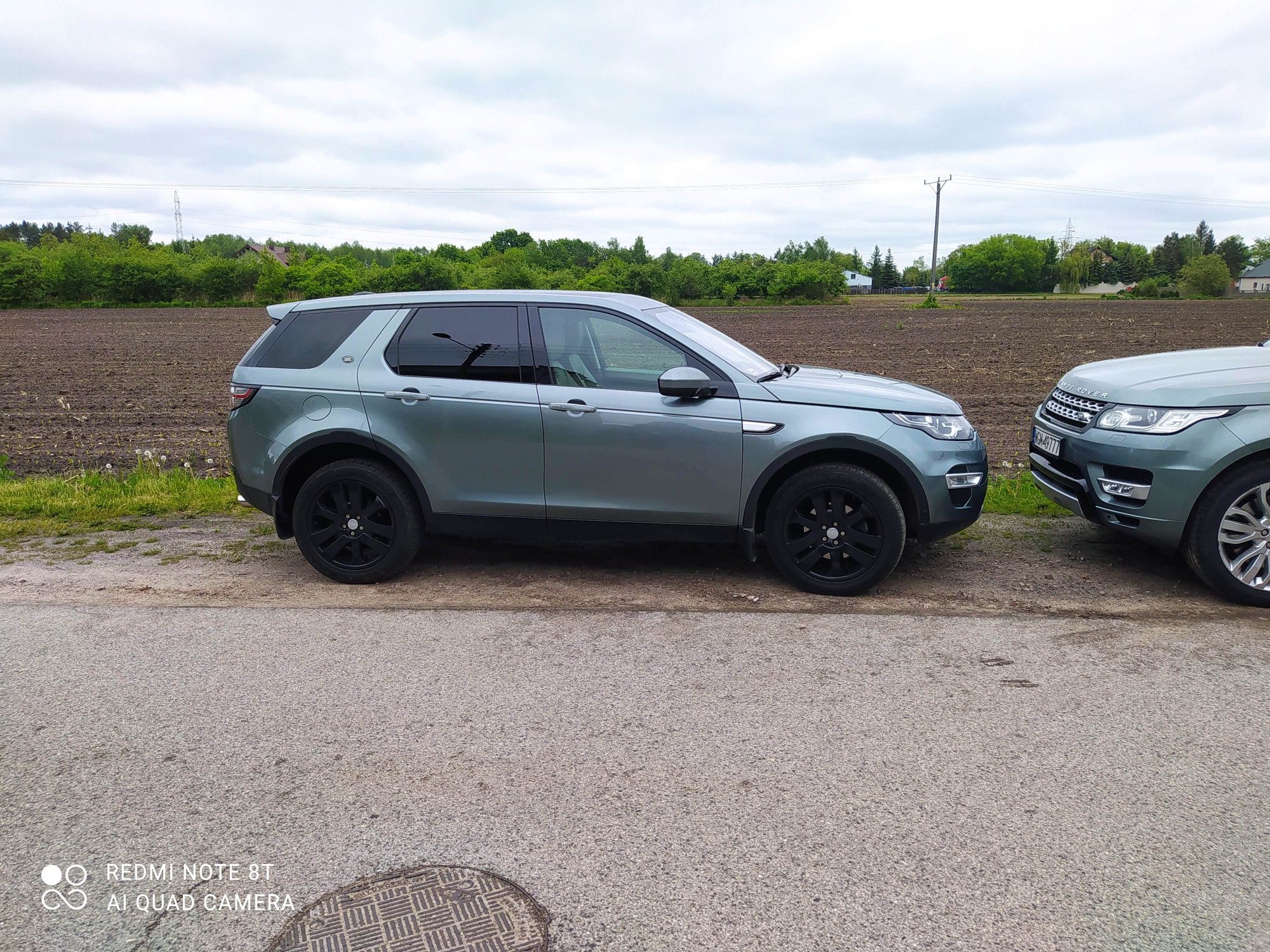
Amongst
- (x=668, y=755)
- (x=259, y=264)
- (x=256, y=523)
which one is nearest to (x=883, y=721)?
(x=668, y=755)

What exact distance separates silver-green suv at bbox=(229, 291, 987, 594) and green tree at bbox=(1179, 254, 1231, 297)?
10030cm

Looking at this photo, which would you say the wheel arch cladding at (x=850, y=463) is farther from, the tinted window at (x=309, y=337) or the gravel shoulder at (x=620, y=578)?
the tinted window at (x=309, y=337)

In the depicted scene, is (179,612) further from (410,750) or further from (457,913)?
(457,913)

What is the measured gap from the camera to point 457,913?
8.96 ft

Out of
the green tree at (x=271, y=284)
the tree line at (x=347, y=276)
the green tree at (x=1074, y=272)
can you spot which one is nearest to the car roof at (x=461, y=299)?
the tree line at (x=347, y=276)

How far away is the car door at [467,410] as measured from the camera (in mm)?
5836

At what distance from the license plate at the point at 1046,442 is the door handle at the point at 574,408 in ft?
10.4

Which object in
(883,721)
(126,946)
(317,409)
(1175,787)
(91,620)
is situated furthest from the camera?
(317,409)

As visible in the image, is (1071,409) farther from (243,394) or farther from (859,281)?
(859,281)

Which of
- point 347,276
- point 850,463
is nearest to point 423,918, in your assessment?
point 850,463

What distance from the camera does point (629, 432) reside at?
5.69 meters

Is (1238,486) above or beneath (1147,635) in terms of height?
above

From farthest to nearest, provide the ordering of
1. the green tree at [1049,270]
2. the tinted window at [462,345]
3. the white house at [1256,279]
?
the green tree at [1049,270] < the white house at [1256,279] < the tinted window at [462,345]

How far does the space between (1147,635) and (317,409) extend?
5.05 meters
